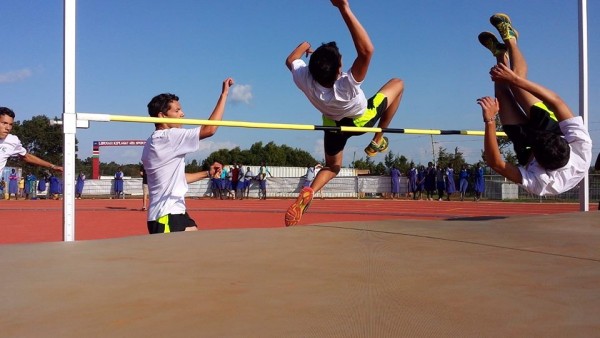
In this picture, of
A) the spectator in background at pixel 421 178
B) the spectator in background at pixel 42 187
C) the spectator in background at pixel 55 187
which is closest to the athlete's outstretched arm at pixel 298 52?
the spectator in background at pixel 421 178

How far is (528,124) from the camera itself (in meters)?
4.14

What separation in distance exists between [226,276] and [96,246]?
2.95 feet

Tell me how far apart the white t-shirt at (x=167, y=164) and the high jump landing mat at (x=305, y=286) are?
0.75 metres

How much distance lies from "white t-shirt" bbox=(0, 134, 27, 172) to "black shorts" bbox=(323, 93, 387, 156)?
8.13 feet

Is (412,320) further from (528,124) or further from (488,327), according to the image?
(528,124)

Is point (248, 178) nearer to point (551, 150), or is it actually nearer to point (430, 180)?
point (430, 180)

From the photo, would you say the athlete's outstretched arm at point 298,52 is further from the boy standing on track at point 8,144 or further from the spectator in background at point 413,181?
the spectator in background at point 413,181

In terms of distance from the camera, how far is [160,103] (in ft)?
11.5

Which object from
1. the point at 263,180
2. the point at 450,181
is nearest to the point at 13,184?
the point at 263,180

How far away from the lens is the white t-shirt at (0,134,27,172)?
169 inches

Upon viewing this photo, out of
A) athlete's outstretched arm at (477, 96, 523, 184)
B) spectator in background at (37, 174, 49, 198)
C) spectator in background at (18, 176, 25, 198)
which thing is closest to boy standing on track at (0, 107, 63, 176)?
athlete's outstretched arm at (477, 96, 523, 184)

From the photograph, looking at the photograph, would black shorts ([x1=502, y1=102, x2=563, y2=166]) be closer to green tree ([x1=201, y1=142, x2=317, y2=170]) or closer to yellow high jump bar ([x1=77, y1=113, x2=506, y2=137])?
yellow high jump bar ([x1=77, y1=113, x2=506, y2=137])

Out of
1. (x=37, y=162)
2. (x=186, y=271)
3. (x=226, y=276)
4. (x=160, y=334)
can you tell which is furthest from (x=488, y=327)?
(x=37, y=162)

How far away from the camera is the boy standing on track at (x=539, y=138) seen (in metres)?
3.70
